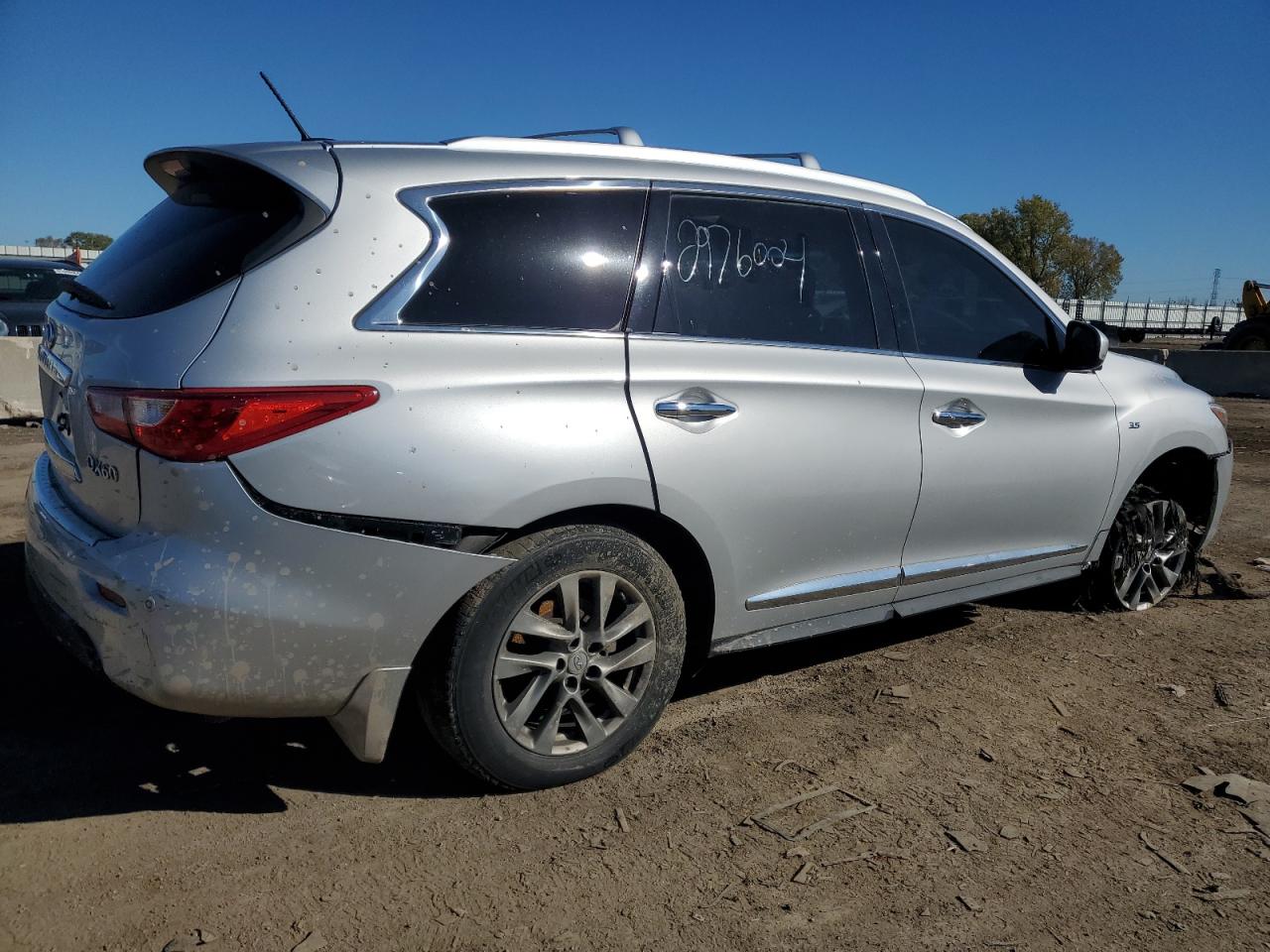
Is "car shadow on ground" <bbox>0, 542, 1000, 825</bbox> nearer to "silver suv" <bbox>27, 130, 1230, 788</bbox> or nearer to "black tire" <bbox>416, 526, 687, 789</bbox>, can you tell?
"black tire" <bbox>416, 526, 687, 789</bbox>

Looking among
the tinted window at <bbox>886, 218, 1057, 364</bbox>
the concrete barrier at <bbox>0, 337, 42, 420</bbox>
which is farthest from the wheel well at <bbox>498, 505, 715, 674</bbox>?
the concrete barrier at <bbox>0, 337, 42, 420</bbox>

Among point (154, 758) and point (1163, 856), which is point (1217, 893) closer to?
point (1163, 856)

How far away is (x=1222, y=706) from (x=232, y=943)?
3.45m

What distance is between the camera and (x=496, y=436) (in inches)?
107

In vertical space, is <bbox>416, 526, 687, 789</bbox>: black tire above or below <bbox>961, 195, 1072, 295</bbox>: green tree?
below

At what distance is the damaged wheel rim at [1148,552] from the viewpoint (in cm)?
Result: 482

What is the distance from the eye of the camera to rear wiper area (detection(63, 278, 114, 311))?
293 centimetres

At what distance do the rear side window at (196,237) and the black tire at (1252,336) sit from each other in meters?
23.3

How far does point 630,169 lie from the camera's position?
3.26 m

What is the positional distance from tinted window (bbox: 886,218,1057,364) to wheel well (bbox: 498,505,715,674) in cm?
130

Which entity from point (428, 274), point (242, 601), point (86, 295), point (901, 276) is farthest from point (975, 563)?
point (86, 295)

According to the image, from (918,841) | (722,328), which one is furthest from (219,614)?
(918,841)

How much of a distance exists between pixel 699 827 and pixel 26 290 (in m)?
14.6

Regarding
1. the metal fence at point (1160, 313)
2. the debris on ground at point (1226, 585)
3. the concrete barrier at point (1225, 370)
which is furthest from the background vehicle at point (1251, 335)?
the metal fence at point (1160, 313)
